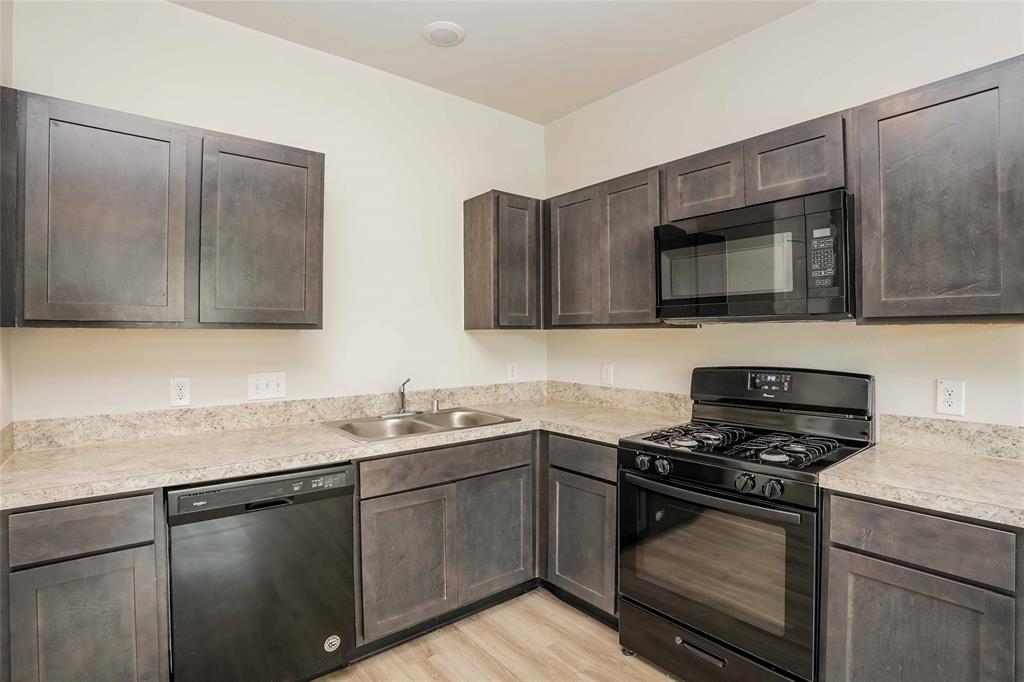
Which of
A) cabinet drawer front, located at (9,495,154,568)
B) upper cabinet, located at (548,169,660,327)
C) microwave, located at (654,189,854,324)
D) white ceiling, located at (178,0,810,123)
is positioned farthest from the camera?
upper cabinet, located at (548,169,660,327)

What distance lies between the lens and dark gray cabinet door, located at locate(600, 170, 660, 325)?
250 cm

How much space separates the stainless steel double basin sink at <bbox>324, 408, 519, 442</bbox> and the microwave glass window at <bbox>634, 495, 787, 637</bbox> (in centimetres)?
91

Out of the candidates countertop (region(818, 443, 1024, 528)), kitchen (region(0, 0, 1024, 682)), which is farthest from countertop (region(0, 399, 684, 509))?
countertop (region(818, 443, 1024, 528))

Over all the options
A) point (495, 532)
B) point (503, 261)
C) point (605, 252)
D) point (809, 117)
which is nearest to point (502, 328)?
point (503, 261)

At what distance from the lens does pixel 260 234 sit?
2117 mm

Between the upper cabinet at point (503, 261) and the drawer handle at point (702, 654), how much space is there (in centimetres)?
174

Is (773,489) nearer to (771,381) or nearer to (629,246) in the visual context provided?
(771,381)

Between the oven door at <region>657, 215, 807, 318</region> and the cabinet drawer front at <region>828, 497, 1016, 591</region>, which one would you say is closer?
the cabinet drawer front at <region>828, 497, 1016, 591</region>

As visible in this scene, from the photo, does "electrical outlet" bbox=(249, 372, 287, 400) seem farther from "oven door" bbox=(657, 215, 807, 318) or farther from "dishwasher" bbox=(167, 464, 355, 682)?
"oven door" bbox=(657, 215, 807, 318)

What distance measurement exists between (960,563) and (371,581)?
2015 millimetres

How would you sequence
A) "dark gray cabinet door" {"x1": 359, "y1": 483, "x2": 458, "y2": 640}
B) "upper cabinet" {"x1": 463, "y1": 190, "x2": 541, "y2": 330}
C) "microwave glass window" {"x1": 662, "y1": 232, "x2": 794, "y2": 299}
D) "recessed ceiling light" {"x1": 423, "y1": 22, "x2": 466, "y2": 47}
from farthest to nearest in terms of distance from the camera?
"upper cabinet" {"x1": 463, "y1": 190, "x2": 541, "y2": 330} → "recessed ceiling light" {"x1": 423, "y1": 22, "x2": 466, "y2": 47} → "dark gray cabinet door" {"x1": 359, "y1": 483, "x2": 458, "y2": 640} → "microwave glass window" {"x1": 662, "y1": 232, "x2": 794, "y2": 299}

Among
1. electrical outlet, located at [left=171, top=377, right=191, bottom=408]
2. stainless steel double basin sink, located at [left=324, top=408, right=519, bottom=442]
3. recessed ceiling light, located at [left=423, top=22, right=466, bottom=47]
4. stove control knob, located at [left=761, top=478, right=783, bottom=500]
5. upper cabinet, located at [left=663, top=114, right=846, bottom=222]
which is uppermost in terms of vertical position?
recessed ceiling light, located at [left=423, top=22, right=466, bottom=47]

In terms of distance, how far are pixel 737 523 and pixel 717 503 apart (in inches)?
3.6

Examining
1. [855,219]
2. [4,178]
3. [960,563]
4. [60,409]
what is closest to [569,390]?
[855,219]
